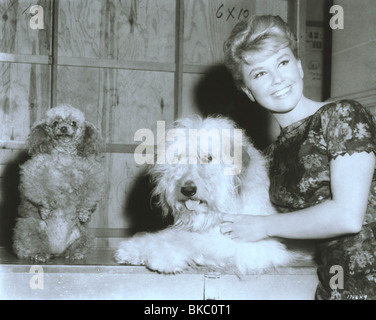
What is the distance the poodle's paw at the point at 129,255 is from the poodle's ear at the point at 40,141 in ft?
1.82

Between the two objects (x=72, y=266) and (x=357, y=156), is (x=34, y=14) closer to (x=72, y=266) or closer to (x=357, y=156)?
(x=72, y=266)

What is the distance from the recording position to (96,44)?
12.1 feet

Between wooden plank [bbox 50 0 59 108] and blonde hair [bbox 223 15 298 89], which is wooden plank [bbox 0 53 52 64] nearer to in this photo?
wooden plank [bbox 50 0 59 108]

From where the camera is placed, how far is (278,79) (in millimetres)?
1861

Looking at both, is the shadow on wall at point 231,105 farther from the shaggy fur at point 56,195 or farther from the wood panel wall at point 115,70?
the shaggy fur at point 56,195

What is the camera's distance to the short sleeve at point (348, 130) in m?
1.62

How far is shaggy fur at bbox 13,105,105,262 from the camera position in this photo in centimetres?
198

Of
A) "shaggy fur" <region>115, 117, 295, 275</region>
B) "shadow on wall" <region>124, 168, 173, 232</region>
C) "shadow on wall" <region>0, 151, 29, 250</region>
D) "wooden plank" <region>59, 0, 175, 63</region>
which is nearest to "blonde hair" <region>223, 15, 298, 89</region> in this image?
"shaggy fur" <region>115, 117, 295, 275</region>

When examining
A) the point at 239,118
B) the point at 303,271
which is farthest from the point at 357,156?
the point at 239,118

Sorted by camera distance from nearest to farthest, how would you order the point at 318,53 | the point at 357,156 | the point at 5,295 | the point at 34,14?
the point at 357,156 → the point at 5,295 → the point at 34,14 → the point at 318,53

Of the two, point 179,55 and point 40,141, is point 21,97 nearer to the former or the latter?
point 179,55

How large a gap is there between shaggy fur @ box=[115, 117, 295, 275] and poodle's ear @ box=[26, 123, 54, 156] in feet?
1.59

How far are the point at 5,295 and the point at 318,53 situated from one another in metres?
3.86

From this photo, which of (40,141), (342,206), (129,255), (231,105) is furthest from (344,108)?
(231,105)
